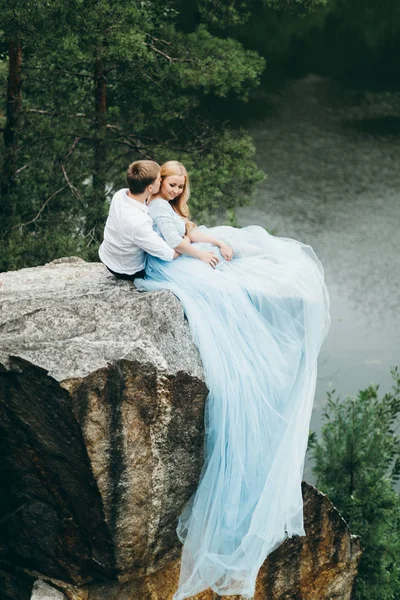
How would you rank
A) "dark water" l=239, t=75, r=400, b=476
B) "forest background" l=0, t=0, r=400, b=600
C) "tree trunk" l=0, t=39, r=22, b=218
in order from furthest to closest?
"dark water" l=239, t=75, r=400, b=476 → "tree trunk" l=0, t=39, r=22, b=218 → "forest background" l=0, t=0, r=400, b=600

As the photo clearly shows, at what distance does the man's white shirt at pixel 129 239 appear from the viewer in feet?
17.6

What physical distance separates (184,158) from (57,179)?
64.6 inches

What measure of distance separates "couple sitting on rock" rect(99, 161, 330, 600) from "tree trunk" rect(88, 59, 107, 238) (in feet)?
17.6

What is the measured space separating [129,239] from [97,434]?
4.16 ft

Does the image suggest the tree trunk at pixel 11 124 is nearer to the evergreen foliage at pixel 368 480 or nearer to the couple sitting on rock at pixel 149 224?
the evergreen foliage at pixel 368 480

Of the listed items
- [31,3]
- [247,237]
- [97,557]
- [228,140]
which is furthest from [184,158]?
[97,557]

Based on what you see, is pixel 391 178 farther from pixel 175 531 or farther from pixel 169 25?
pixel 175 531

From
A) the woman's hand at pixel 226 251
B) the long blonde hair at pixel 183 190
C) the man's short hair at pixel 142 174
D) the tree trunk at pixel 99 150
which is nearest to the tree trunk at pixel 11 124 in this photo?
the tree trunk at pixel 99 150

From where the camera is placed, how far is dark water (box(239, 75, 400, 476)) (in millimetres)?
13266

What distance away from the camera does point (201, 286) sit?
17.6ft

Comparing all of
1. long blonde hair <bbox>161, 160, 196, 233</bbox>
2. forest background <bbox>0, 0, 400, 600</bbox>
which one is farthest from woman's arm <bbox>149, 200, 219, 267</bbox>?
forest background <bbox>0, 0, 400, 600</bbox>

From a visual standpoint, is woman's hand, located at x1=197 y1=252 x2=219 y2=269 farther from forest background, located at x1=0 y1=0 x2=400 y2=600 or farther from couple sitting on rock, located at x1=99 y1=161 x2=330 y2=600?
forest background, located at x1=0 y1=0 x2=400 y2=600

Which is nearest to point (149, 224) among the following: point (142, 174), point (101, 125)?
point (142, 174)

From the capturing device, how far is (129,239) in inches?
214
